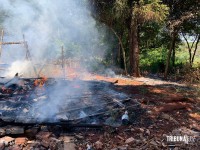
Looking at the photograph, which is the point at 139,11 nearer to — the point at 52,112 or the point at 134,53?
the point at 134,53

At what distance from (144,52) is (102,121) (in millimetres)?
15261

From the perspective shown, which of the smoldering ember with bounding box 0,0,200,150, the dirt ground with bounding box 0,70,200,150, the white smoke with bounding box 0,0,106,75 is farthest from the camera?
the white smoke with bounding box 0,0,106,75

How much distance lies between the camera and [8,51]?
63.5ft

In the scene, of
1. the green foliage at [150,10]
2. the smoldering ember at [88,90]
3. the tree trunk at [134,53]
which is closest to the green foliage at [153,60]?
the smoldering ember at [88,90]

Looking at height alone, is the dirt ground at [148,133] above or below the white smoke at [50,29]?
below

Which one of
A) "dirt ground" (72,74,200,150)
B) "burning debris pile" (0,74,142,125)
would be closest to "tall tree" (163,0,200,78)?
"dirt ground" (72,74,200,150)

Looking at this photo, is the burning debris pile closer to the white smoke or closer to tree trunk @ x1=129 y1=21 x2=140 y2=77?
tree trunk @ x1=129 y1=21 x2=140 y2=77

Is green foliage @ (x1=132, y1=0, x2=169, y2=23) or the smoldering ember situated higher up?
green foliage @ (x1=132, y1=0, x2=169, y2=23)

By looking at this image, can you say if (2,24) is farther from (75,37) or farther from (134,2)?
(134,2)

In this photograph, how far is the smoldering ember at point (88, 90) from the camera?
20.6 feet

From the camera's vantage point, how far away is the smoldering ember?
628 cm

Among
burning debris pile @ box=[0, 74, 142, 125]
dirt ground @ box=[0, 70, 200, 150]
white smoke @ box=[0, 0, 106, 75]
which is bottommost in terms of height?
dirt ground @ box=[0, 70, 200, 150]

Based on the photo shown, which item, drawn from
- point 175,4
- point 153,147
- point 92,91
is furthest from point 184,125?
point 175,4

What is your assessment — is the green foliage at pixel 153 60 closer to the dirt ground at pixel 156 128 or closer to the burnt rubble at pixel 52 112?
the dirt ground at pixel 156 128
